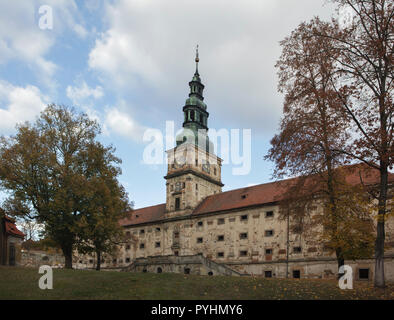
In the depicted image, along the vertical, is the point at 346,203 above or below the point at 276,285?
above

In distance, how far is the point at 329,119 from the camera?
2006 centimetres

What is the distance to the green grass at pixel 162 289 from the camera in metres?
17.4

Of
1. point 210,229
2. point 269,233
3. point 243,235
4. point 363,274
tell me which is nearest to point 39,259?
point 210,229

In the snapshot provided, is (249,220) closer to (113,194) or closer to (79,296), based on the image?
(113,194)

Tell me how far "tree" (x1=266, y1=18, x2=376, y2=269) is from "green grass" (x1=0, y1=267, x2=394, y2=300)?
301 cm

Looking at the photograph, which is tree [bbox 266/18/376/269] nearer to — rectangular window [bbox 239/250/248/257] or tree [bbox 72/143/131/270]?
tree [bbox 72/143/131/270]

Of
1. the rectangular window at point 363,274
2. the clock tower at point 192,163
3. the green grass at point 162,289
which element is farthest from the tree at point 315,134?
the clock tower at point 192,163

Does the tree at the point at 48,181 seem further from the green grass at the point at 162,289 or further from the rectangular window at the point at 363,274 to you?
the rectangular window at the point at 363,274

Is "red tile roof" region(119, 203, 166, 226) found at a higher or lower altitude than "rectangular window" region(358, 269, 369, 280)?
higher

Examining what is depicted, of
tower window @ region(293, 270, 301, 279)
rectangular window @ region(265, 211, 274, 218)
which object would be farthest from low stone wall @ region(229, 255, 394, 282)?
rectangular window @ region(265, 211, 274, 218)

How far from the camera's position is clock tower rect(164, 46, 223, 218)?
5312 cm

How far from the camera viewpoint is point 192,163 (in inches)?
2142
